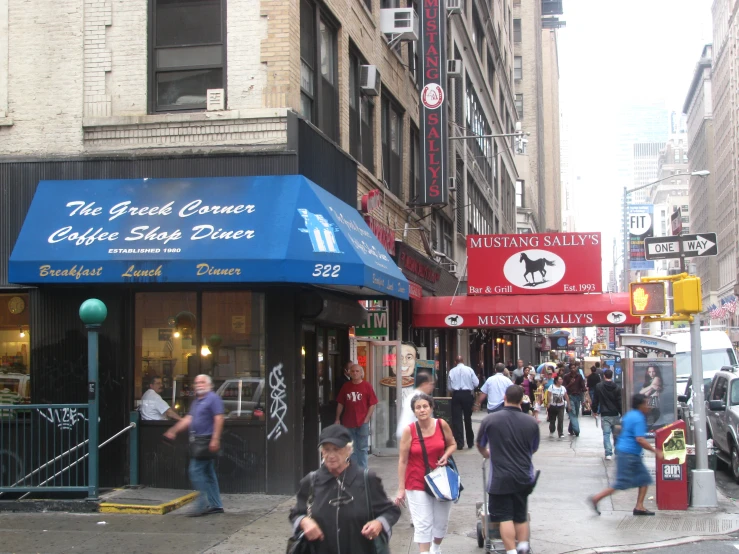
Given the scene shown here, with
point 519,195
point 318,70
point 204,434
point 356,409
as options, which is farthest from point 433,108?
point 519,195

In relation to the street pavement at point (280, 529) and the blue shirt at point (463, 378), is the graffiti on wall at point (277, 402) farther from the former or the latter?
the blue shirt at point (463, 378)

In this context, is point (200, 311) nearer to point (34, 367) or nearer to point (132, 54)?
point (34, 367)

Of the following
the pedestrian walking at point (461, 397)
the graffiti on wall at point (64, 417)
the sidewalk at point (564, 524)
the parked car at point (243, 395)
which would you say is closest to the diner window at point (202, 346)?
the parked car at point (243, 395)

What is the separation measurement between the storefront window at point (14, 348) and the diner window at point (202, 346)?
1.67m

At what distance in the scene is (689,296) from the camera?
1189cm

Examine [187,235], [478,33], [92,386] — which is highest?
[478,33]

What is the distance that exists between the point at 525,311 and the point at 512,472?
48.1 ft

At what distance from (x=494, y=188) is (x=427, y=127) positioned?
2422 cm

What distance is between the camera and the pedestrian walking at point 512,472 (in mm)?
7734

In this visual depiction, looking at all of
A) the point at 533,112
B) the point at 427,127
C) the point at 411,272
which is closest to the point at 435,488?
the point at 411,272

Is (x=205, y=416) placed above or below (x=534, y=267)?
below

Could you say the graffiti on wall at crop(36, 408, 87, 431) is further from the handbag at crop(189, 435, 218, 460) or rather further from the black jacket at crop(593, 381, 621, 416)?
the black jacket at crop(593, 381, 621, 416)

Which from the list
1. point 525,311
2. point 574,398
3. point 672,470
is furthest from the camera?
point 525,311

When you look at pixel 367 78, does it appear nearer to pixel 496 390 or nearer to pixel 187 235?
pixel 496 390
